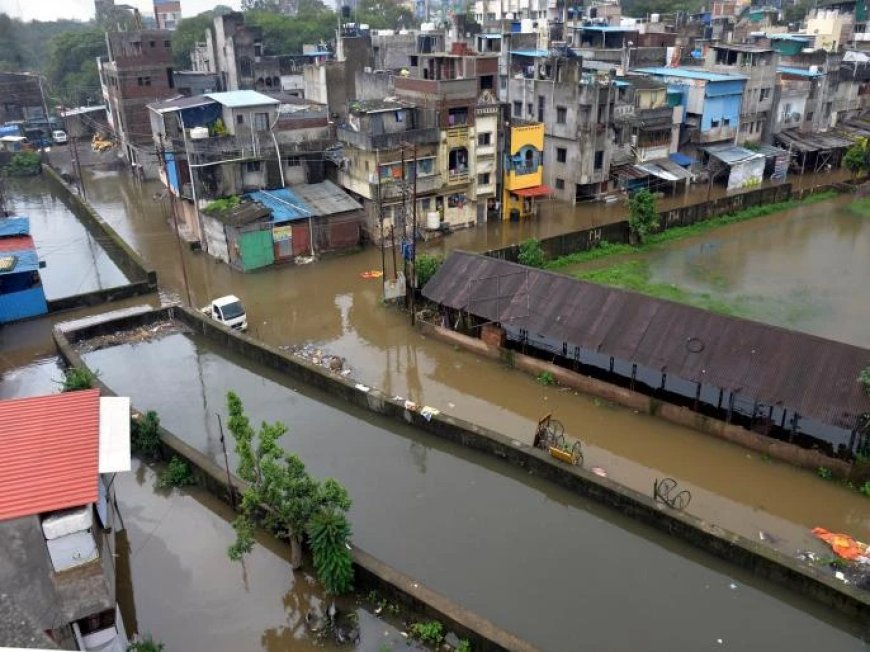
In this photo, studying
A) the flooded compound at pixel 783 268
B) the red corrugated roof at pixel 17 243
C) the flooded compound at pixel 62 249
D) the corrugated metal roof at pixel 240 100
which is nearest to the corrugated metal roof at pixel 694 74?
the flooded compound at pixel 783 268

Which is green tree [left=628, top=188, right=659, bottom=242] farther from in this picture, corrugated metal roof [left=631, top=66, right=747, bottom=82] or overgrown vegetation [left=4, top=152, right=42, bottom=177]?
overgrown vegetation [left=4, top=152, right=42, bottom=177]

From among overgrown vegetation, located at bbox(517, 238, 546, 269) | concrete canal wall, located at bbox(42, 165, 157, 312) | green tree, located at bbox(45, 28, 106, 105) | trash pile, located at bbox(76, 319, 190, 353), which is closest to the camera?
trash pile, located at bbox(76, 319, 190, 353)

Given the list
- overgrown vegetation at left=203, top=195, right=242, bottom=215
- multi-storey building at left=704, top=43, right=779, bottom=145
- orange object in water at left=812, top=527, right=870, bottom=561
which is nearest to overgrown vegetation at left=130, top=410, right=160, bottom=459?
overgrown vegetation at left=203, top=195, right=242, bottom=215

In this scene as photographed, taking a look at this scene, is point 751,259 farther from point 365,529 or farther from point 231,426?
point 231,426

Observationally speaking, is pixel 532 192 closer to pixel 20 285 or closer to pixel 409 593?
pixel 20 285

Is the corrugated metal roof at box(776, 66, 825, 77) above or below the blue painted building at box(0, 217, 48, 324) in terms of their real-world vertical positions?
above

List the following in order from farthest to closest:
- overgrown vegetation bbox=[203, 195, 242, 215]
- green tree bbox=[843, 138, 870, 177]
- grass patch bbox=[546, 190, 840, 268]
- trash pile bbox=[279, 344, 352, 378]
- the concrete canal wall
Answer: green tree bbox=[843, 138, 870, 177], grass patch bbox=[546, 190, 840, 268], overgrown vegetation bbox=[203, 195, 242, 215], the concrete canal wall, trash pile bbox=[279, 344, 352, 378]

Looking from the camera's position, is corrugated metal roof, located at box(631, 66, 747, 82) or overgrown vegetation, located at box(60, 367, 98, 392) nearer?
overgrown vegetation, located at box(60, 367, 98, 392)
